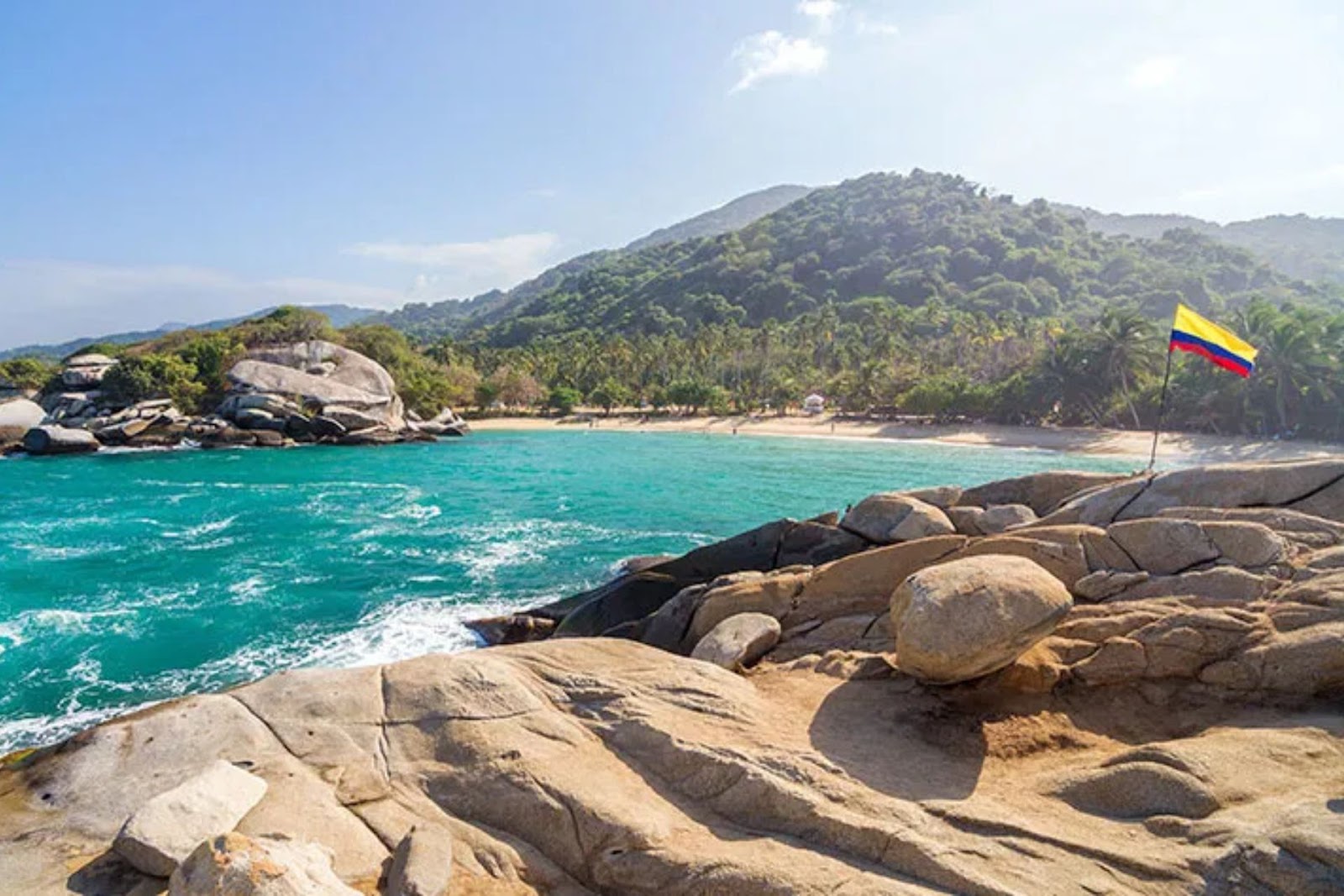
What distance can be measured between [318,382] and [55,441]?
886 inches

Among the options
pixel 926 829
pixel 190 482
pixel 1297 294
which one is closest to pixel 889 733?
pixel 926 829

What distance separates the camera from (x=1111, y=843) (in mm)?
5566

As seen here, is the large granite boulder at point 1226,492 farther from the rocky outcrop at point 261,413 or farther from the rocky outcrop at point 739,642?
the rocky outcrop at point 261,413

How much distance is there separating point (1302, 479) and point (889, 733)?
8.81 metres

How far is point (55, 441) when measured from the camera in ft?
193

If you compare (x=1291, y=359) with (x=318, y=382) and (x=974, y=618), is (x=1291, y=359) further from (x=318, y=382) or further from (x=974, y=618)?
(x=318, y=382)

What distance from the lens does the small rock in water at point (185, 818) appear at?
18.5 ft

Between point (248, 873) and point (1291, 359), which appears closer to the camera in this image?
point (248, 873)

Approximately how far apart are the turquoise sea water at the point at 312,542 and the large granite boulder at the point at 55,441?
2.72 meters

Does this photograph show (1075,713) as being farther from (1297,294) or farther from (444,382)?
(1297,294)

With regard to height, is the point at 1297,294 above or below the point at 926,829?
above

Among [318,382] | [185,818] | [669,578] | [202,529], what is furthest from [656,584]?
[318,382]

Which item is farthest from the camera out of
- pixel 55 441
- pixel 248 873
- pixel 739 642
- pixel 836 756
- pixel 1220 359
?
pixel 55 441

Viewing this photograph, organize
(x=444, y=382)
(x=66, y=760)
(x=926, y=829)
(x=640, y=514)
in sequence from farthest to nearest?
1. (x=444, y=382)
2. (x=640, y=514)
3. (x=66, y=760)
4. (x=926, y=829)
